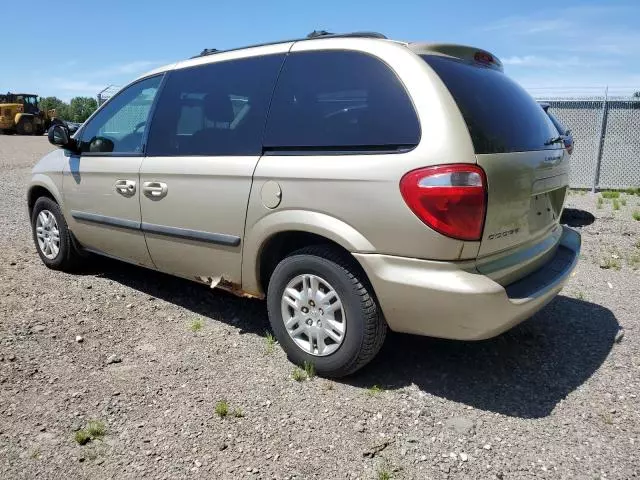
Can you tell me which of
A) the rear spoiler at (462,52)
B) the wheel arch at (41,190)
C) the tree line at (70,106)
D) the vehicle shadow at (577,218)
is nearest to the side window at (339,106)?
the rear spoiler at (462,52)

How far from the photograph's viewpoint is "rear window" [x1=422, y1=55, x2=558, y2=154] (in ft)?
9.10

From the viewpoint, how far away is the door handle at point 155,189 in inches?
149

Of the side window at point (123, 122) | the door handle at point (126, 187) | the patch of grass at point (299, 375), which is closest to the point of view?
the patch of grass at point (299, 375)

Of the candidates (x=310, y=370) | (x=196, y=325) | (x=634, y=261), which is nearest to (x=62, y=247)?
(x=196, y=325)

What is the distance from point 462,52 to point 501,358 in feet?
6.23

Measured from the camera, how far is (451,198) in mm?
2566

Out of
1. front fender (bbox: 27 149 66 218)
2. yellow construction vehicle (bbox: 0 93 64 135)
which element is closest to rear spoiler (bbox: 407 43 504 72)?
front fender (bbox: 27 149 66 218)

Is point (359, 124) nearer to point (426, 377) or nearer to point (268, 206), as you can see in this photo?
point (268, 206)

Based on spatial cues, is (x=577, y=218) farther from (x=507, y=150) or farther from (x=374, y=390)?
(x=374, y=390)

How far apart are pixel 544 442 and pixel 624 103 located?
9901 mm

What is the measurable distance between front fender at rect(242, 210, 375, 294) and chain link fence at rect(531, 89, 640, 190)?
8888mm

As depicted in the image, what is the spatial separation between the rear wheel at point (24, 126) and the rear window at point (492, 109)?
3627 cm

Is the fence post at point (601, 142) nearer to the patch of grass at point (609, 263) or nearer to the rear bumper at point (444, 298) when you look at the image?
the patch of grass at point (609, 263)

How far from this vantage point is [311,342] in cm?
320
